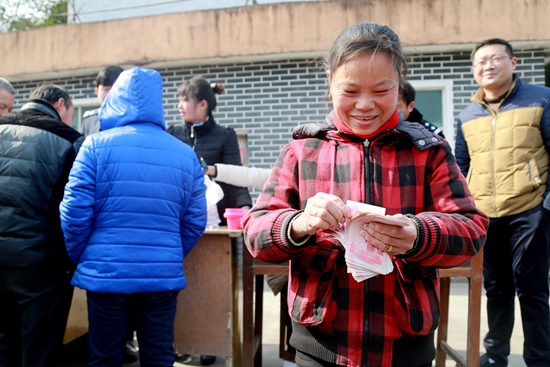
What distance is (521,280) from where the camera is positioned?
10.1ft

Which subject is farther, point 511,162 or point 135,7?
point 135,7

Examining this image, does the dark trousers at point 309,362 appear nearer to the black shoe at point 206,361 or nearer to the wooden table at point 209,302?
the wooden table at point 209,302

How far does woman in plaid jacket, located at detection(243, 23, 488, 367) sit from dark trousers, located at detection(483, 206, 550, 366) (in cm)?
205

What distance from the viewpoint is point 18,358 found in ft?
8.84

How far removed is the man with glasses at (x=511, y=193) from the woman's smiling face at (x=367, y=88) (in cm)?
228

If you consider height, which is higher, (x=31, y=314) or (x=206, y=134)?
(x=206, y=134)

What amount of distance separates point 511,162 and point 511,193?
0.75ft

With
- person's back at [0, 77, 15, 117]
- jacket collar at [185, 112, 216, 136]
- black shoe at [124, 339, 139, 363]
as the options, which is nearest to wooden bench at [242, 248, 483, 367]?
black shoe at [124, 339, 139, 363]

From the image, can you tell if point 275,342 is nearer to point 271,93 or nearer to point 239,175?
point 239,175

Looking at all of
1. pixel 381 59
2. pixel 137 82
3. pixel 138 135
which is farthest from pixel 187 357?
pixel 381 59

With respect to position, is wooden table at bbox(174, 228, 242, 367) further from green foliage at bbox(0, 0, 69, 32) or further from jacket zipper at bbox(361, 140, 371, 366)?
green foliage at bbox(0, 0, 69, 32)

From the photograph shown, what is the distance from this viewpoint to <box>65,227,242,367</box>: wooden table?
119 inches

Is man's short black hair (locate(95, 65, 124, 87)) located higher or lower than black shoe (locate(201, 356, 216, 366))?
higher

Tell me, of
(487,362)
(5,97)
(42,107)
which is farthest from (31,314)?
(487,362)
